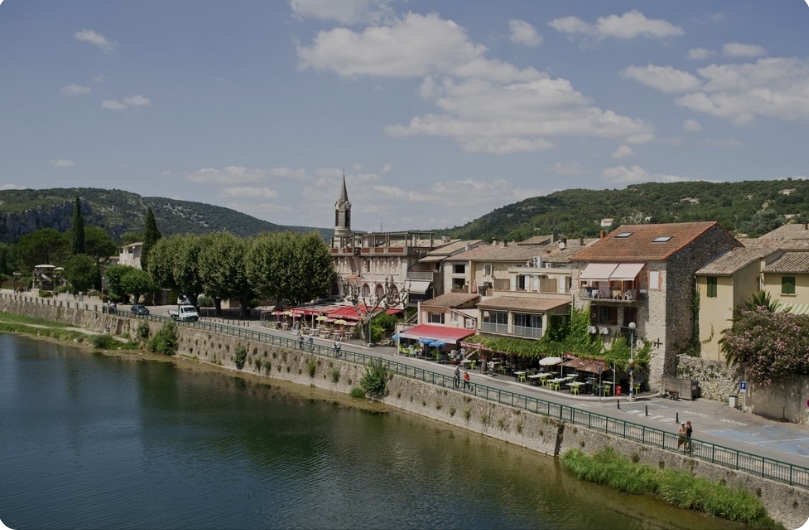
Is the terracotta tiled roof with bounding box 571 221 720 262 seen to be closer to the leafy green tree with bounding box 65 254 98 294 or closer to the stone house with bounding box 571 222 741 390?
the stone house with bounding box 571 222 741 390

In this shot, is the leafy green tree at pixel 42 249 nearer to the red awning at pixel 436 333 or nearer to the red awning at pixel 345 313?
the red awning at pixel 345 313

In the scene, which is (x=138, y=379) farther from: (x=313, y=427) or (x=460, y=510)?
(x=460, y=510)

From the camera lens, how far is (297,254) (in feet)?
250

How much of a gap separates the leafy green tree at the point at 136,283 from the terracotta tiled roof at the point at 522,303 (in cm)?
5909

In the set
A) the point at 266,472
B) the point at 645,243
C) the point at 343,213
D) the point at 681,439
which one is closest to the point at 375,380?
the point at 266,472

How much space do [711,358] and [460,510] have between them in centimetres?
2085

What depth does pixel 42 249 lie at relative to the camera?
14300 cm

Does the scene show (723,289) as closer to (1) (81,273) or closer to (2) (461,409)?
(2) (461,409)

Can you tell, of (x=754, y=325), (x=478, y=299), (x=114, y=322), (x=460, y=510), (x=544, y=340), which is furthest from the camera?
(x=114, y=322)

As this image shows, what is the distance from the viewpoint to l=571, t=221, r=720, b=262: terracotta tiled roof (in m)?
44.1

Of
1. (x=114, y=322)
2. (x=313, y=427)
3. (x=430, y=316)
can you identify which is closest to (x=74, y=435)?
(x=313, y=427)

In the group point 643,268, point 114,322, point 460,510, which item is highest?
point 643,268

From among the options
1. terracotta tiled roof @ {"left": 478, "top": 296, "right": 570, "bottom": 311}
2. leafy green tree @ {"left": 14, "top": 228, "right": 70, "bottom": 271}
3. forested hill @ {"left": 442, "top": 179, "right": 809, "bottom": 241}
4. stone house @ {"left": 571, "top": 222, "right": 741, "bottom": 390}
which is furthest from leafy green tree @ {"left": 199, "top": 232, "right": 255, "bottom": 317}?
leafy green tree @ {"left": 14, "top": 228, "right": 70, "bottom": 271}

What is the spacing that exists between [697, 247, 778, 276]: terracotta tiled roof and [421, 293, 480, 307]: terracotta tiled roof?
67.7ft
